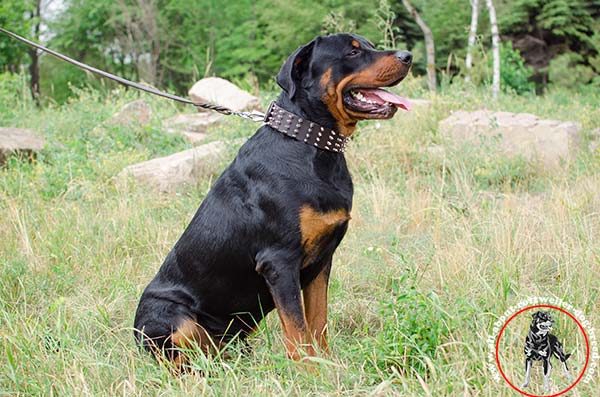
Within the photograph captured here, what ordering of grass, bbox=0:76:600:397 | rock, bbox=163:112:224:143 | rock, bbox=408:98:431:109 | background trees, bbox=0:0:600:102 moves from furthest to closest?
background trees, bbox=0:0:600:102, rock, bbox=163:112:224:143, rock, bbox=408:98:431:109, grass, bbox=0:76:600:397

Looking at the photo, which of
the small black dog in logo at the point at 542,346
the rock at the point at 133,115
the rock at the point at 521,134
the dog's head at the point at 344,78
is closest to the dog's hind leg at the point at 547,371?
the small black dog in logo at the point at 542,346

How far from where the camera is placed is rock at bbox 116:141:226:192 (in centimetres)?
646

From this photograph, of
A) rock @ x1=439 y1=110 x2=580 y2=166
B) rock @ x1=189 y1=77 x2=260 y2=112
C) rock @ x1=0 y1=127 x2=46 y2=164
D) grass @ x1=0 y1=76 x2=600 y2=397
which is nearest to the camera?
grass @ x1=0 y1=76 x2=600 y2=397

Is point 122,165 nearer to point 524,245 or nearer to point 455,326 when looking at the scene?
point 524,245

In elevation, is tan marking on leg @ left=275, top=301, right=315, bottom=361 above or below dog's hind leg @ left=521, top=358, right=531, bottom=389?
below

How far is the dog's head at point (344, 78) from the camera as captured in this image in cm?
310

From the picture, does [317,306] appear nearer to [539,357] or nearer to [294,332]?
[294,332]

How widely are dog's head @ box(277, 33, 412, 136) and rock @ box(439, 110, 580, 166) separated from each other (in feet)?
12.5

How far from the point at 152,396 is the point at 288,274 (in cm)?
81

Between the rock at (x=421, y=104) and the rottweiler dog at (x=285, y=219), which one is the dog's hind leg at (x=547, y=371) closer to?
the rottweiler dog at (x=285, y=219)

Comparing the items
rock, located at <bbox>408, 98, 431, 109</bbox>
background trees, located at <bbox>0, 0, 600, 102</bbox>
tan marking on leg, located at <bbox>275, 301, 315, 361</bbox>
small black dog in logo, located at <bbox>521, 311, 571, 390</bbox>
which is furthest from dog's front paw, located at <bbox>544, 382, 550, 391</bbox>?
background trees, located at <bbox>0, 0, 600, 102</bbox>

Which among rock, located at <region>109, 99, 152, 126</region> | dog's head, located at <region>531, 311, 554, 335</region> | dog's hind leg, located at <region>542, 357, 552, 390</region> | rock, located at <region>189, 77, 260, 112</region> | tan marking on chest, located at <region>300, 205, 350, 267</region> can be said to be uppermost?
tan marking on chest, located at <region>300, 205, 350, 267</region>

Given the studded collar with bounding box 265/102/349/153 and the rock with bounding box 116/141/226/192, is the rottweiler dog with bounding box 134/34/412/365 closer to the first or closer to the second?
the studded collar with bounding box 265/102/349/153

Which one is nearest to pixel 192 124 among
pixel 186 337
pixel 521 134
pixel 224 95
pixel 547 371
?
pixel 224 95
